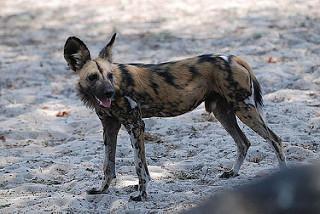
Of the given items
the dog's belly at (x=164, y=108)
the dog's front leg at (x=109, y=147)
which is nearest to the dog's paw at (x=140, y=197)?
the dog's front leg at (x=109, y=147)

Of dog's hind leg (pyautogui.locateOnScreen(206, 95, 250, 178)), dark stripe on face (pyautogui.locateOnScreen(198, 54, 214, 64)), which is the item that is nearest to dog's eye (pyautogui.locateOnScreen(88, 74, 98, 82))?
dark stripe on face (pyautogui.locateOnScreen(198, 54, 214, 64))

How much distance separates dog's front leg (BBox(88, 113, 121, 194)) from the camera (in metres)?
4.48

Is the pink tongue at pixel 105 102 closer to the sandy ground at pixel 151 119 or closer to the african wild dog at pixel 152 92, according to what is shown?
the african wild dog at pixel 152 92

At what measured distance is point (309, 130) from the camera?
5.77m

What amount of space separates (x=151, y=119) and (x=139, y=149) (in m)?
2.10

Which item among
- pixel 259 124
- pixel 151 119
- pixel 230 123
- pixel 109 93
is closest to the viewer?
pixel 109 93

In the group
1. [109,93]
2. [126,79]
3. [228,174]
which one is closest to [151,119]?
[228,174]

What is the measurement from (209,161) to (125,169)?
0.67 metres

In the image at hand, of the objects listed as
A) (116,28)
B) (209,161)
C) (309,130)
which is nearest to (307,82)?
(309,130)

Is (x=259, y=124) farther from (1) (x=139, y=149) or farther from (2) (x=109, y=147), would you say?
(2) (x=109, y=147)

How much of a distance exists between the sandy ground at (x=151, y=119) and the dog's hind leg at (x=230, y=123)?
3.6 inches

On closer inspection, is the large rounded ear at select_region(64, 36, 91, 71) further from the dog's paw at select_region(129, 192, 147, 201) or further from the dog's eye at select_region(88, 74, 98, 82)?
the dog's paw at select_region(129, 192, 147, 201)

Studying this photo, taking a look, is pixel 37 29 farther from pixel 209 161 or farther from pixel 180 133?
pixel 209 161

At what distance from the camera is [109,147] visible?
4.61m
